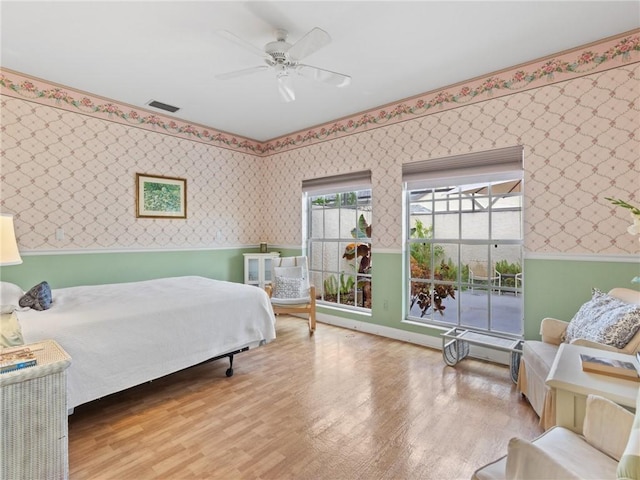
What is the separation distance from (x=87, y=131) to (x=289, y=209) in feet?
8.67

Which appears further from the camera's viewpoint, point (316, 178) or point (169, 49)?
point (316, 178)

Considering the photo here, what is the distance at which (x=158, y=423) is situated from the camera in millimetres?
2111

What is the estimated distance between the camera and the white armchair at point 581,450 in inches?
34.9

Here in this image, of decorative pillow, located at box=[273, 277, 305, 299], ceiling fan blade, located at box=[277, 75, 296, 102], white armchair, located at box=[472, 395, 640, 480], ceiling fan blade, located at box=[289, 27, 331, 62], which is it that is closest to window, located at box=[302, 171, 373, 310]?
decorative pillow, located at box=[273, 277, 305, 299]

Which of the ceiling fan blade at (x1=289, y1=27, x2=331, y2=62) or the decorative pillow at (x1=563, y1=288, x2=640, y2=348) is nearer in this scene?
the decorative pillow at (x1=563, y1=288, x2=640, y2=348)

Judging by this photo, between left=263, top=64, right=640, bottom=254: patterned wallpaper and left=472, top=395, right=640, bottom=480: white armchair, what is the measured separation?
79.9 inches

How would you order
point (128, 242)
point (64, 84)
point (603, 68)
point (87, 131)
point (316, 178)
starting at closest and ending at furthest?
point (603, 68)
point (64, 84)
point (87, 131)
point (128, 242)
point (316, 178)

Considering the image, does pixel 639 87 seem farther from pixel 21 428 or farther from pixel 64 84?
pixel 64 84

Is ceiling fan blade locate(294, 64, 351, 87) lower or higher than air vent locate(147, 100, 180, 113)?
lower

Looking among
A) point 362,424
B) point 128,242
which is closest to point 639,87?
point 362,424

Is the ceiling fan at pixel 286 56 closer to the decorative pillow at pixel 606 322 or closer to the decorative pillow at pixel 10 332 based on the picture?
the decorative pillow at pixel 10 332

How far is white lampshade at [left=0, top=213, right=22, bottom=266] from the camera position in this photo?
1560 mm

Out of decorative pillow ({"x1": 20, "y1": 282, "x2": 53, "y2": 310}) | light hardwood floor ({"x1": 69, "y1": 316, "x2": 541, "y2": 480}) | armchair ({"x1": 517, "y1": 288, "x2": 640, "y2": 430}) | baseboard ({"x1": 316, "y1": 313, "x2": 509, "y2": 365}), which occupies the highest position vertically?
decorative pillow ({"x1": 20, "y1": 282, "x2": 53, "y2": 310})

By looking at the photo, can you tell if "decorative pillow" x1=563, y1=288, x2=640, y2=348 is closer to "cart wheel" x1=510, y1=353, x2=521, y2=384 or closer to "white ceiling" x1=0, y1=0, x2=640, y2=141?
"cart wheel" x1=510, y1=353, x2=521, y2=384
